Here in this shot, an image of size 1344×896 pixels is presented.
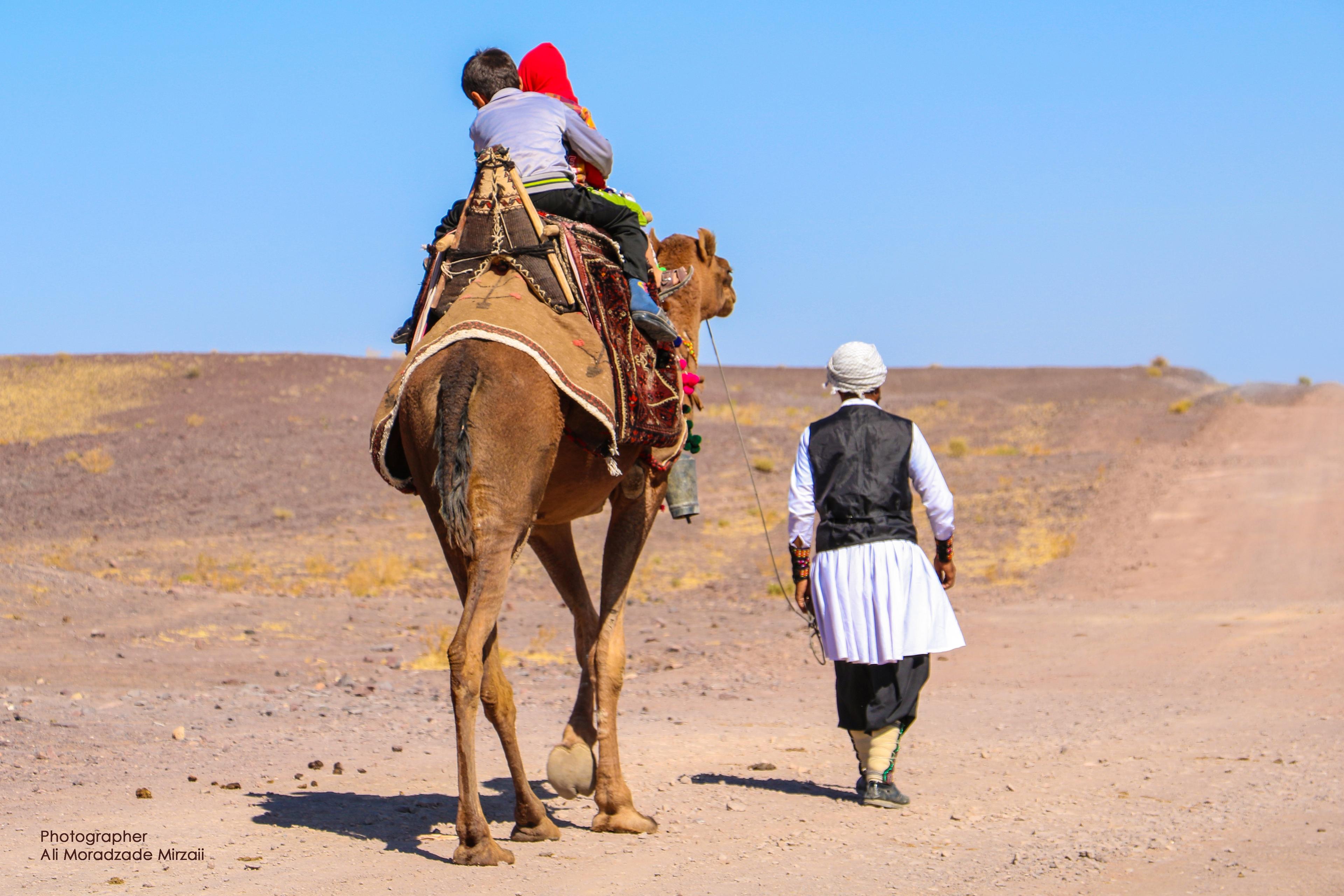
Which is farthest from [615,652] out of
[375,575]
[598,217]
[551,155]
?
[375,575]

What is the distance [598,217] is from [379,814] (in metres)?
3.25

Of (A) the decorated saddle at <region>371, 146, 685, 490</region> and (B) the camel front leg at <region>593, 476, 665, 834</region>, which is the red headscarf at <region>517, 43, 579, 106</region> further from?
(B) the camel front leg at <region>593, 476, 665, 834</region>

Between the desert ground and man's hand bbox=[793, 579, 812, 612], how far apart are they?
3.48 feet

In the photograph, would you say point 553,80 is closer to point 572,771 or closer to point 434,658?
point 572,771

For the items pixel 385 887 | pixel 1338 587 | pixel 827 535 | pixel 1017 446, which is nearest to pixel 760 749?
pixel 827 535

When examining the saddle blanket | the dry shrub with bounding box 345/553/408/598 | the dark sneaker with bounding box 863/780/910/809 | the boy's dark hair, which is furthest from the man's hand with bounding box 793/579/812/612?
the dry shrub with bounding box 345/553/408/598

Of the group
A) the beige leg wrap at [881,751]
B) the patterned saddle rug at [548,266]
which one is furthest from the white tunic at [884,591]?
the patterned saddle rug at [548,266]

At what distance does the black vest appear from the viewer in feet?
24.0

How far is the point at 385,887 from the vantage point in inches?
212

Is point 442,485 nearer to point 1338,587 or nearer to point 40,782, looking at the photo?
point 40,782

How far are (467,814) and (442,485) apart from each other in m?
1.38

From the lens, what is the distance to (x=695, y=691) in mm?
12398

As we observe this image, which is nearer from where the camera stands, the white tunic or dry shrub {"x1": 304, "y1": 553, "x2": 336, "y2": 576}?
the white tunic

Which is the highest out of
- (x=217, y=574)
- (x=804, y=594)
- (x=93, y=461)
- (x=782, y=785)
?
(x=93, y=461)
